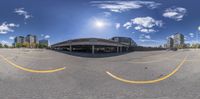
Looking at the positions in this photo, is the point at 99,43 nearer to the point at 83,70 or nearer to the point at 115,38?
the point at 115,38

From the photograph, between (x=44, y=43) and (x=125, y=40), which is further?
(x=125, y=40)

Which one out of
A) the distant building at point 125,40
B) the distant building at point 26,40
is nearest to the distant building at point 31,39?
the distant building at point 26,40

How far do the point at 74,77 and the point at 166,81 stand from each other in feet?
10.4

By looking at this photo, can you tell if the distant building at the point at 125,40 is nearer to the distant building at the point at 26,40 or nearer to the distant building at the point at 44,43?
the distant building at the point at 44,43

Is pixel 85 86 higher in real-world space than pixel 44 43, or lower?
lower

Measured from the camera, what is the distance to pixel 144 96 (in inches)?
187

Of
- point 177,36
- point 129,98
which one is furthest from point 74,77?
point 177,36

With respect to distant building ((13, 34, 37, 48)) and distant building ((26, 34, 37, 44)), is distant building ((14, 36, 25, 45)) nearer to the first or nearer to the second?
distant building ((13, 34, 37, 48))

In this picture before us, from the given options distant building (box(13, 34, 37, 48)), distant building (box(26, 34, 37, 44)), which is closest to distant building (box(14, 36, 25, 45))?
distant building (box(13, 34, 37, 48))

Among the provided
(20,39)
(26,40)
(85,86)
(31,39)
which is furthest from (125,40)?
(20,39)

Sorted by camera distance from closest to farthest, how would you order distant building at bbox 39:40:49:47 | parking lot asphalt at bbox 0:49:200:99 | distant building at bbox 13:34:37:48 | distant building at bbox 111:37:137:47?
parking lot asphalt at bbox 0:49:200:99, distant building at bbox 13:34:37:48, distant building at bbox 39:40:49:47, distant building at bbox 111:37:137:47

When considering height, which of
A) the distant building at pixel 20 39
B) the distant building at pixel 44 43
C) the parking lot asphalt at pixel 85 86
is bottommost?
the parking lot asphalt at pixel 85 86

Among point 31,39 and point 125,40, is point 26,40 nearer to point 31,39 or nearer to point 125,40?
point 31,39

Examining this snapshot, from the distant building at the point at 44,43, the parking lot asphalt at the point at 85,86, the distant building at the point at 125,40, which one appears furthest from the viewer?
the distant building at the point at 125,40
